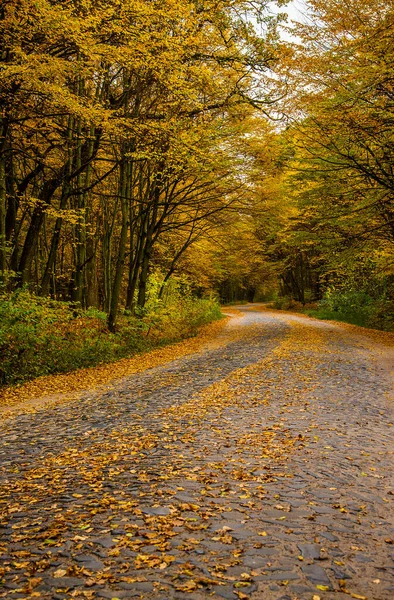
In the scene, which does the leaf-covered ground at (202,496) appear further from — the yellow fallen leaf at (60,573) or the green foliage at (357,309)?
the green foliage at (357,309)

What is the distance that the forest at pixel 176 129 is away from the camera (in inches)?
361

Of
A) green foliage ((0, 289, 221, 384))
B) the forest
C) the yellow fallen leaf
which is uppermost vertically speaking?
the forest

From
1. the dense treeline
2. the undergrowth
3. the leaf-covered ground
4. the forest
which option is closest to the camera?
the leaf-covered ground

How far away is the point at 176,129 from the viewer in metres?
11.8

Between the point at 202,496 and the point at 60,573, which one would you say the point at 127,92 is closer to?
the point at 202,496

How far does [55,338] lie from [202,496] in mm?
7836

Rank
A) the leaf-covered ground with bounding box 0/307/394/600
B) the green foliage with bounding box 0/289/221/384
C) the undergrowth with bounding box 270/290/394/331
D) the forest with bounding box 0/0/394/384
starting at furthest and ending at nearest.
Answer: the undergrowth with bounding box 270/290/394/331 < the green foliage with bounding box 0/289/221/384 < the forest with bounding box 0/0/394/384 < the leaf-covered ground with bounding box 0/307/394/600

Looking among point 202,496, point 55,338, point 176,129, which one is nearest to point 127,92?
point 176,129

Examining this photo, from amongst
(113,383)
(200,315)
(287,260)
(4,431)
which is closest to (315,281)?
(287,260)

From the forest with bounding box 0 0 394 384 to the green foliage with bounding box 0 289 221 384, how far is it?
0.13ft

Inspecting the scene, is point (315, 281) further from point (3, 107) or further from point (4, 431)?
point (4, 431)

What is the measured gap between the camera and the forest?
9.18m

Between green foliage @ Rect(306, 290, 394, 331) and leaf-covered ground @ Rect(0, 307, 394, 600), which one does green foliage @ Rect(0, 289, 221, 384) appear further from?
green foliage @ Rect(306, 290, 394, 331)

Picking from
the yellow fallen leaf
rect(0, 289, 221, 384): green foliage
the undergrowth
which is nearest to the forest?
rect(0, 289, 221, 384): green foliage
